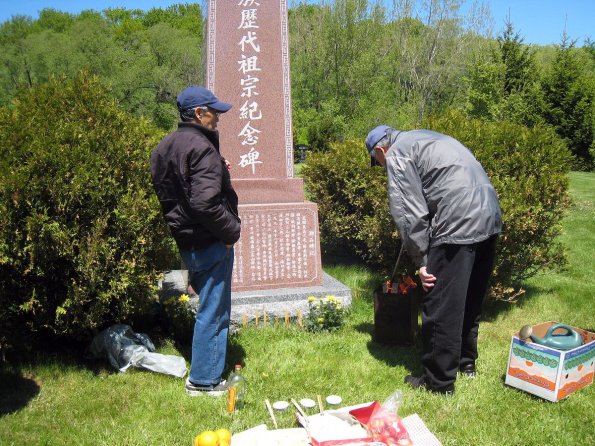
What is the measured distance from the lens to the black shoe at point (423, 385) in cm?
340

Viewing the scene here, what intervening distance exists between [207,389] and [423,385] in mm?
1397

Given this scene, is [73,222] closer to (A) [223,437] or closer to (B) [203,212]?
(B) [203,212]

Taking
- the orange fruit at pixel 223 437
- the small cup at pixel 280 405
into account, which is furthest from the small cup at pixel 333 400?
the orange fruit at pixel 223 437

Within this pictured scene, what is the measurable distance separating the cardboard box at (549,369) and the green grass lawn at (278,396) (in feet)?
0.19

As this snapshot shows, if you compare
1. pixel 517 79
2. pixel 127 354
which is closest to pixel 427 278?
pixel 127 354

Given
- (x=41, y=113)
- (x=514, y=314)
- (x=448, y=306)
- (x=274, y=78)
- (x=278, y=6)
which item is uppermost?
(x=278, y=6)

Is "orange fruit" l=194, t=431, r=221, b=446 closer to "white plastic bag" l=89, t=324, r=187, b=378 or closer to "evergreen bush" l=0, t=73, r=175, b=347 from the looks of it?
"white plastic bag" l=89, t=324, r=187, b=378

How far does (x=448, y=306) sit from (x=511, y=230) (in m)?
1.71

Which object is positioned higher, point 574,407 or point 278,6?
point 278,6

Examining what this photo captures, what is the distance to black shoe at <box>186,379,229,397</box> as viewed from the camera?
11.3 feet

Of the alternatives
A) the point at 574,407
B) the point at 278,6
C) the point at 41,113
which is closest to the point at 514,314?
the point at 574,407

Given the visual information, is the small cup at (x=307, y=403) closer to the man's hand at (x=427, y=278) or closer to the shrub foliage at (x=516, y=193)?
the man's hand at (x=427, y=278)

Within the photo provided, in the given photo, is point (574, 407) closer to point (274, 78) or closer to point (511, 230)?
point (511, 230)

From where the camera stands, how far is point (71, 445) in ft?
9.50
